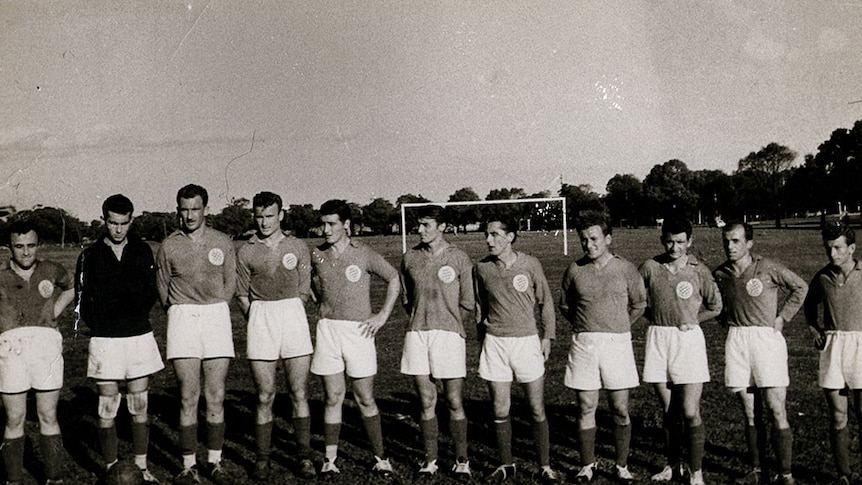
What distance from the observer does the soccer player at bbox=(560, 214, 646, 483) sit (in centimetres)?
574

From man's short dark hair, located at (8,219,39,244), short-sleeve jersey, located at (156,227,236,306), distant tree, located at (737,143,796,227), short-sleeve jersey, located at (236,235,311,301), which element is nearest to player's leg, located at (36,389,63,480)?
short-sleeve jersey, located at (156,227,236,306)

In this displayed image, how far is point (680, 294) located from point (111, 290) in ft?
14.1

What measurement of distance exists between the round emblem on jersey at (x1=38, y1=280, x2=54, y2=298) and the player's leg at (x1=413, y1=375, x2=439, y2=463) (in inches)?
112

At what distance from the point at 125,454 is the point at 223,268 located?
220 cm

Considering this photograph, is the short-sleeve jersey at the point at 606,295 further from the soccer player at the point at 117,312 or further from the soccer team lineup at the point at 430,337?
the soccer player at the point at 117,312

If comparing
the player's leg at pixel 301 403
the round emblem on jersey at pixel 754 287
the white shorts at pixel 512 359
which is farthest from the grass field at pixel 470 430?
the round emblem on jersey at pixel 754 287

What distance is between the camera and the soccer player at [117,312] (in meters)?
5.87

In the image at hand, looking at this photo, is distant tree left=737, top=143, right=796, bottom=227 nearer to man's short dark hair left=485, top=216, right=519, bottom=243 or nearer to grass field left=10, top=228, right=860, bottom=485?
grass field left=10, top=228, right=860, bottom=485

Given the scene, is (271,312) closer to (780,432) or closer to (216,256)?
(216,256)

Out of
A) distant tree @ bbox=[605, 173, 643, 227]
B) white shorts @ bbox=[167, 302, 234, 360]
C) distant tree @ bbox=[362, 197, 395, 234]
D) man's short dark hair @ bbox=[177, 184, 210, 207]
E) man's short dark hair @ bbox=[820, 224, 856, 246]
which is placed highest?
A: distant tree @ bbox=[605, 173, 643, 227]

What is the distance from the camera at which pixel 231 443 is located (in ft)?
24.1

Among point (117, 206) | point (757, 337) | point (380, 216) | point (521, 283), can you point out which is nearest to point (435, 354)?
point (521, 283)

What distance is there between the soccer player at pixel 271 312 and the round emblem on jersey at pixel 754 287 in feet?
11.1

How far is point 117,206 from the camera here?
5.91m
